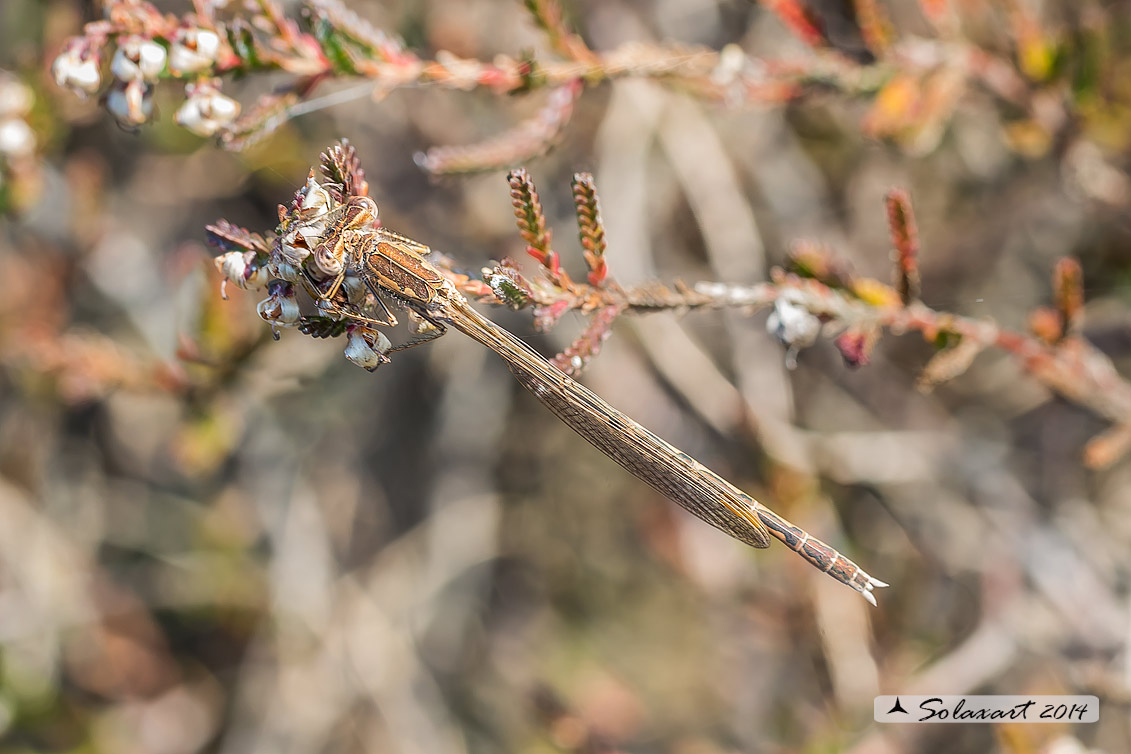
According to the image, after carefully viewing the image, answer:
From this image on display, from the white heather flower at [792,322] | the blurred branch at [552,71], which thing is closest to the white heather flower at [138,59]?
the blurred branch at [552,71]

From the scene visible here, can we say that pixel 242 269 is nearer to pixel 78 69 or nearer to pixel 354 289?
pixel 354 289

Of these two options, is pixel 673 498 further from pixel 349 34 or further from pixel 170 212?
pixel 170 212

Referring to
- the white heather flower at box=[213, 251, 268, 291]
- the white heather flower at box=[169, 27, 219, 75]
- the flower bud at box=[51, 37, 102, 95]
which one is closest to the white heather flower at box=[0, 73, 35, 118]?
the flower bud at box=[51, 37, 102, 95]

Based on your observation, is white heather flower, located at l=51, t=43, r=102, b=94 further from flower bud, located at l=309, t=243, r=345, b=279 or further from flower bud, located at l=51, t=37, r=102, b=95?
flower bud, located at l=309, t=243, r=345, b=279

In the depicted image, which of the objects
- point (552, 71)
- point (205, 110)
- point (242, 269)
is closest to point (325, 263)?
point (242, 269)

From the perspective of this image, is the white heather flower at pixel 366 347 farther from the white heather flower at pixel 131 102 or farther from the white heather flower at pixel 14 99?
the white heather flower at pixel 14 99

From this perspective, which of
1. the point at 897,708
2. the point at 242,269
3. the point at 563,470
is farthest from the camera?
the point at 563,470
